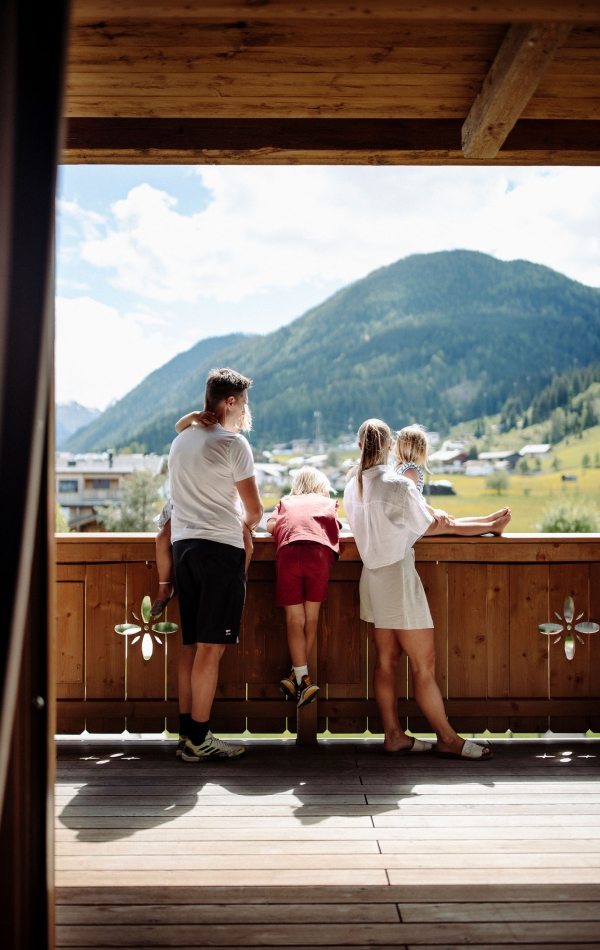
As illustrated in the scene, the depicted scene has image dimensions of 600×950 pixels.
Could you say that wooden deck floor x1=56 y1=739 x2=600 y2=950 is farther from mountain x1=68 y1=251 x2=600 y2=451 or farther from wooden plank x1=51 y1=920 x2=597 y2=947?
mountain x1=68 y1=251 x2=600 y2=451

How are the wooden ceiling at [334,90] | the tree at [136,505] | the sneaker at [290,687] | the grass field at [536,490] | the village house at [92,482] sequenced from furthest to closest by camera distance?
→ 1. the grass field at [536,490]
2. the village house at [92,482]
3. the tree at [136,505]
4. the sneaker at [290,687]
5. the wooden ceiling at [334,90]

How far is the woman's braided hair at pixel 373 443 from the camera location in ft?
10.2

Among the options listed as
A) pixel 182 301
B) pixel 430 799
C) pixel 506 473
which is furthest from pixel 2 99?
pixel 182 301

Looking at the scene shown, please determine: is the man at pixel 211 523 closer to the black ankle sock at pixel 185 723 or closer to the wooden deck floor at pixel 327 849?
the black ankle sock at pixel 185 723

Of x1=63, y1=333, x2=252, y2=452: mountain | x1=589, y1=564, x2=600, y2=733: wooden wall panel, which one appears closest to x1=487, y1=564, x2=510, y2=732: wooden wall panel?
x1=589, y1=564, x2=600, y2=733: wooden wall panel

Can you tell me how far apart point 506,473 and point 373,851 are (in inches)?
3153

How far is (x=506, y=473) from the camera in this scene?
79.2m

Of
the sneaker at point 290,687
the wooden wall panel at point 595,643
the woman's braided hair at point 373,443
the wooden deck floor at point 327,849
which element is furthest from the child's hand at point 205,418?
the wooden wall panel at point 595,643

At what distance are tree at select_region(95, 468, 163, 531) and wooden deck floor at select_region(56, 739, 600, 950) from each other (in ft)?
209

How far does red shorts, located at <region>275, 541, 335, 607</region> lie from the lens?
312 cm

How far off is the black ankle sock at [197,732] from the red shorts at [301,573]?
603 millimetres

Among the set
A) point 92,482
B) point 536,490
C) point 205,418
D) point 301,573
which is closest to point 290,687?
point 301,573

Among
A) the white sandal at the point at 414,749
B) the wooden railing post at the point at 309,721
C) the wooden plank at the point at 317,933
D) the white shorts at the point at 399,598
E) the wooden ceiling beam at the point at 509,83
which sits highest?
the wooden ceiling beam at the point at 509,83

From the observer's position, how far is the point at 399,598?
3.08 metres
